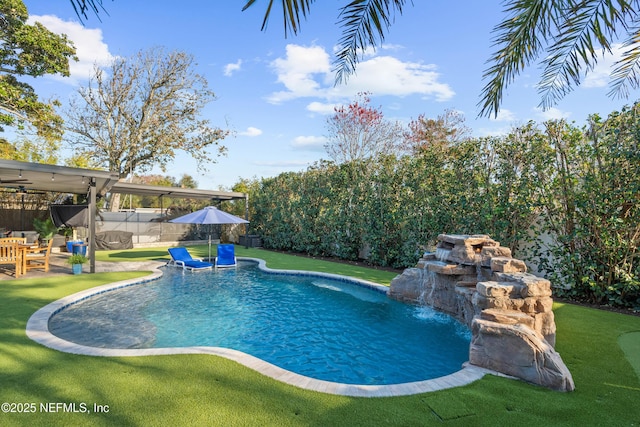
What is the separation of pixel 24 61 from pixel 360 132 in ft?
69.0

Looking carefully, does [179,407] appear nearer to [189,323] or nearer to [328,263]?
[189,323]

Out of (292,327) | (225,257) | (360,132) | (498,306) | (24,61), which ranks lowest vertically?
(292,327)

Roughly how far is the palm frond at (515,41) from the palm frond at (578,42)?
0.14 m

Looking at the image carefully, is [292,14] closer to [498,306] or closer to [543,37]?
[543,37]

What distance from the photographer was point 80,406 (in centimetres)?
331

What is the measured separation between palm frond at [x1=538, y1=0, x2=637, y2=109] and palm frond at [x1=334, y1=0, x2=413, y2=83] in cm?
175

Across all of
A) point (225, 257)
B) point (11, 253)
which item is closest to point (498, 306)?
point (225, 257)

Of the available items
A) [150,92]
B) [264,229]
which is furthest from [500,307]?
[150,92]

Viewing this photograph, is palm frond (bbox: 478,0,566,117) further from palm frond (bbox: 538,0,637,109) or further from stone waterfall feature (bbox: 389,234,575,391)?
stone waterfall feature (bbox: 389,234,575,391)

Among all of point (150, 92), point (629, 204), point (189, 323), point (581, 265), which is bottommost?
point (189, 323)

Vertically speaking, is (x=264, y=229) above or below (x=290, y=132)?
below

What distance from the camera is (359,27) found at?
9.25ft

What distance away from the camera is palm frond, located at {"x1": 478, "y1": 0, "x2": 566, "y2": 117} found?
3168mm

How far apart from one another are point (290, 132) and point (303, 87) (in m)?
5.52
